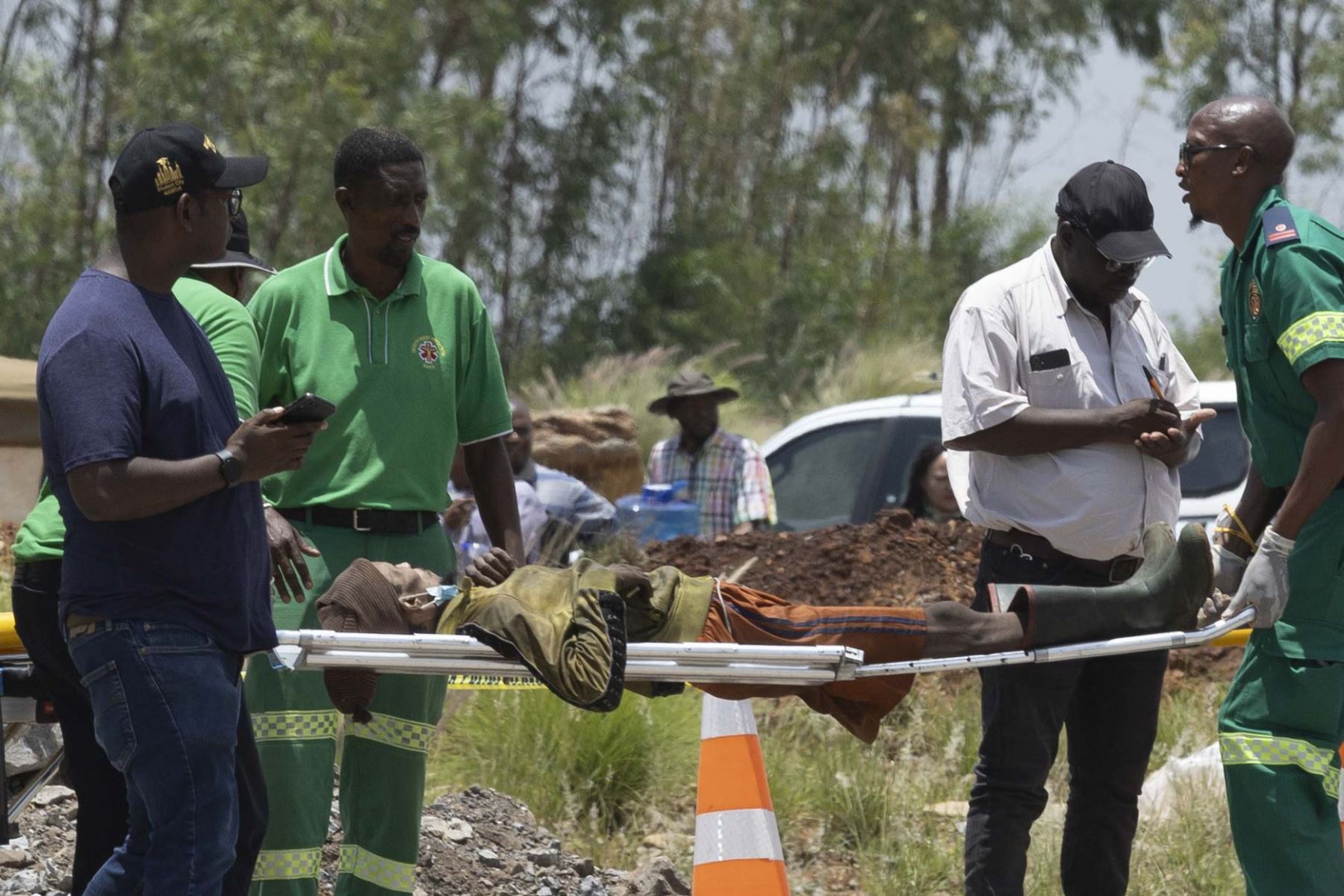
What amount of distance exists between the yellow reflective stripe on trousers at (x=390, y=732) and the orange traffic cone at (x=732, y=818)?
2.74 feet

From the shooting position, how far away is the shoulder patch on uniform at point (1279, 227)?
14.0 feet

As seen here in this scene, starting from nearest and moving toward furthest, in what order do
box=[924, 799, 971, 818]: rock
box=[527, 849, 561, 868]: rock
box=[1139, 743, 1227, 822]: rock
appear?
box=[527, 849, 561, 868]: rock < box=[1139, 743, 1227, 822]: rock < box=[924, 799, 971, 818]: rock

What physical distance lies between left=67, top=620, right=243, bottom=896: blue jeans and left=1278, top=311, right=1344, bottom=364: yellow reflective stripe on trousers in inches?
102

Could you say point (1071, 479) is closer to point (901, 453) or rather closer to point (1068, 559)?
point (1068, 559)

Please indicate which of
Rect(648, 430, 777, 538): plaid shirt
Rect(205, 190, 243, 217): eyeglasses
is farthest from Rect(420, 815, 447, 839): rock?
Rect(648, 430, 777, 538): plaid shirt

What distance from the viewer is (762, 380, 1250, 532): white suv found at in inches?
389

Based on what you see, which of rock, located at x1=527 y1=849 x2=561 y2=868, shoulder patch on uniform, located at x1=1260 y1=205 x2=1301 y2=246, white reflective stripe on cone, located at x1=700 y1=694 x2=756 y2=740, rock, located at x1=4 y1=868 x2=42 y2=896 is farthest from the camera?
rock, located at x1=527 y1=849 x2=561 y2=868

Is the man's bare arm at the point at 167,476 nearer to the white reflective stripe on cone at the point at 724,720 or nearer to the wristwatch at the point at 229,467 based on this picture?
the wristwatch at the point at 229,467

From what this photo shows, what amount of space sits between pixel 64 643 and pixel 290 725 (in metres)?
0.65

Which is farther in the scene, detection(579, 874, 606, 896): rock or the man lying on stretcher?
detection(579, 874, 606, 896): rock

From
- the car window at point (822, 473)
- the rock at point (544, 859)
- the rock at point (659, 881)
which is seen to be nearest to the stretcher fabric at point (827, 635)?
the rock at point (659, 881)

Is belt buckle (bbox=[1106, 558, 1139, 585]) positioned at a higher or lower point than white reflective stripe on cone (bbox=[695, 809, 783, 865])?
higher

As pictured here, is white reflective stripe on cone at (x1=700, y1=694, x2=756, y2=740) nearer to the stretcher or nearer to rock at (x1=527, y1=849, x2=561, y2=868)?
the stretcher

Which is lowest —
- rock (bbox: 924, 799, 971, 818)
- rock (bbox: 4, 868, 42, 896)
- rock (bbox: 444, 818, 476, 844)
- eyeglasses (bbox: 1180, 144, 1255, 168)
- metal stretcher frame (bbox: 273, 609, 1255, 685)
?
rock (bbox: 4, 868, 42, 896)
